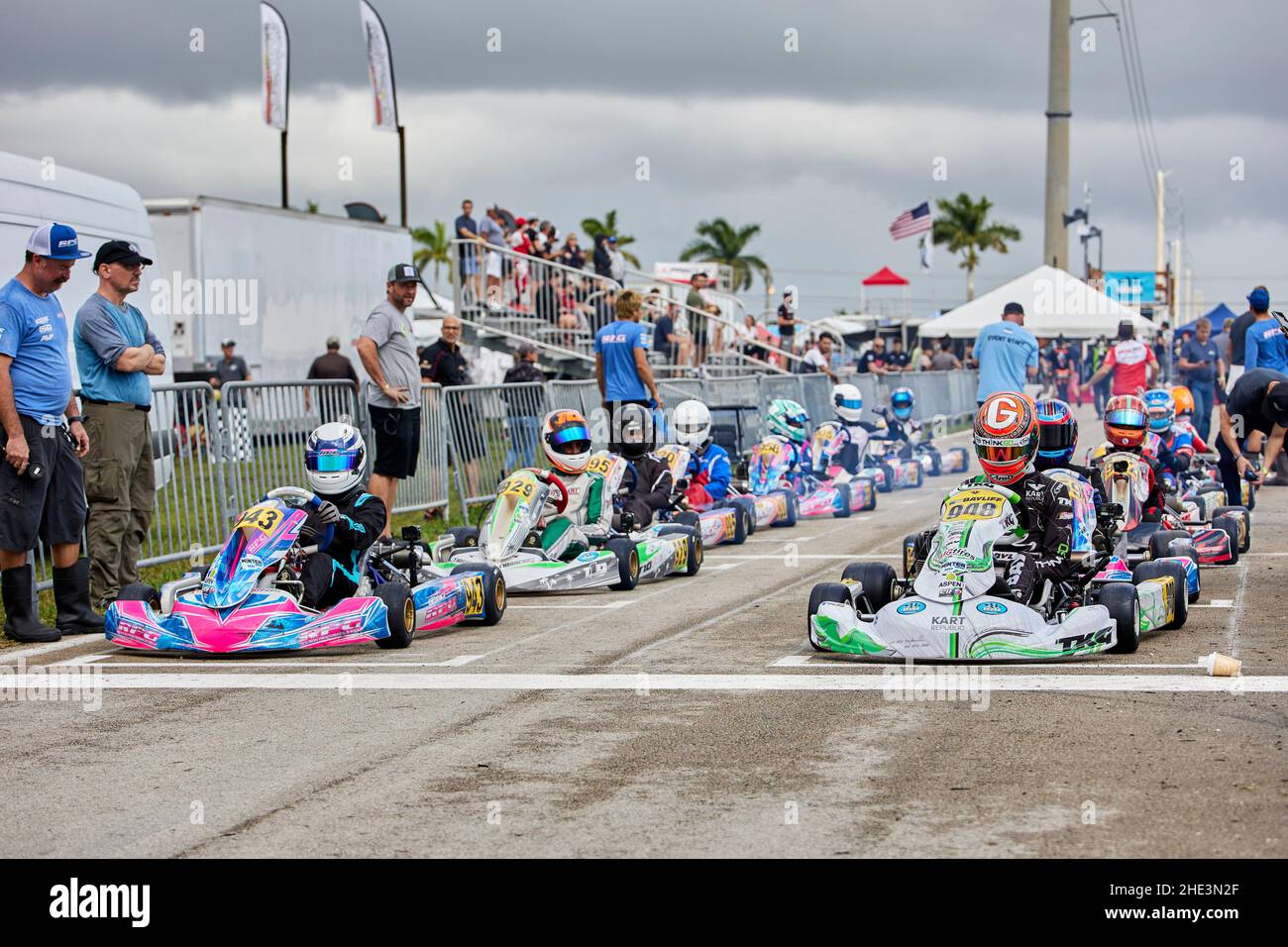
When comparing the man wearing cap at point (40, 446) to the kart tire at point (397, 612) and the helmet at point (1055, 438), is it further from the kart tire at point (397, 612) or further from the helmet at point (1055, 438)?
the helmet at point (1055, 438)

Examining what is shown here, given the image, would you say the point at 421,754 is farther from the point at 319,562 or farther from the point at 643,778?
the point at 319,562

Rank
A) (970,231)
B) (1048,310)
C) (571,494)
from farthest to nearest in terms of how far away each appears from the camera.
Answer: (970,231) < (1048,310) < (571,494)

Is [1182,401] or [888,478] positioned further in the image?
[888,478]

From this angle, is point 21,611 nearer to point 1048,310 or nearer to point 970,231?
point 1048,310

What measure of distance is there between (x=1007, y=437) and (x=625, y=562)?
341cm

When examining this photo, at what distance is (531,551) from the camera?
11.0m

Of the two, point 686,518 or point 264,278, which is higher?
point 264,278

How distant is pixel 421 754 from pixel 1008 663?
3.02m

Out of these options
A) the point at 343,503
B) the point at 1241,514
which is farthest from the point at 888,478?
the point at 343,503

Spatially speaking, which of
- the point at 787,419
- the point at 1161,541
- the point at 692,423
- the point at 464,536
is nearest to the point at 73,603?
the point at 464,536

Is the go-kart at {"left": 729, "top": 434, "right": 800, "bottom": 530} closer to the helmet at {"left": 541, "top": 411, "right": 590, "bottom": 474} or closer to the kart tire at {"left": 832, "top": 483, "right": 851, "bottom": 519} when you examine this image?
the kart tire at {"left": 832, "top": 483, "right": 851, "bottom": 519}

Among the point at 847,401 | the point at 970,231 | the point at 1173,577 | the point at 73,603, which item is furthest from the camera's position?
the point at 970,231

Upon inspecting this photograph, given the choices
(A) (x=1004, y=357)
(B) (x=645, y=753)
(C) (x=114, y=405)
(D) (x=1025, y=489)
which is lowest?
(B) (x=645, y=753)

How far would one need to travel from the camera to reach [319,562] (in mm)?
8688
